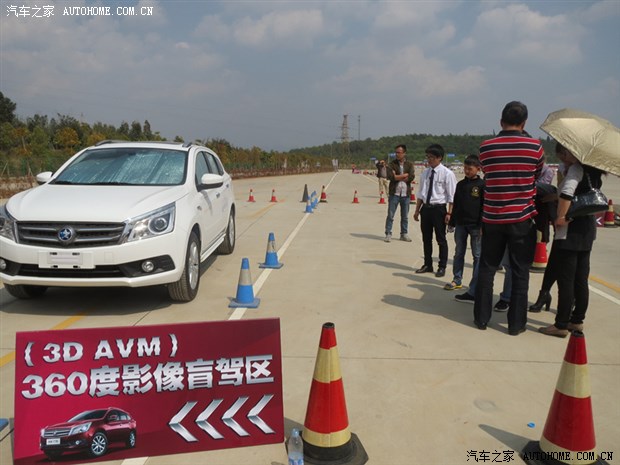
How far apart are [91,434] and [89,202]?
9.62 ft

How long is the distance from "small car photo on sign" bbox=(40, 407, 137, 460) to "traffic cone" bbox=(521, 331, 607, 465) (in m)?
Result: 2.39

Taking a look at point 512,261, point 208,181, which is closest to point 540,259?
point 512,261

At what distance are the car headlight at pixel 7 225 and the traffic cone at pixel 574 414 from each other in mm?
4924

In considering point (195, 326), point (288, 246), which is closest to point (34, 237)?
point (195, 326)

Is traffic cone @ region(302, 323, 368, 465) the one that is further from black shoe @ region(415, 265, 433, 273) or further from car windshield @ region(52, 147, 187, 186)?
black shoe @ region(415, 265, 433, 273)

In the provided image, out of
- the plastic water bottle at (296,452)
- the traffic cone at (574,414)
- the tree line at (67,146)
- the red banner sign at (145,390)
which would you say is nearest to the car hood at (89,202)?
the red banner sign at (145,390)

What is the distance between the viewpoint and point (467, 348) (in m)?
4.48

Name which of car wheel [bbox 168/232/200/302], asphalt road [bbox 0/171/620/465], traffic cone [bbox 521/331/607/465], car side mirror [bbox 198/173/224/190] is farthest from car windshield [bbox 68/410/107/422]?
car side mirror [bbox 198/173/224/190]

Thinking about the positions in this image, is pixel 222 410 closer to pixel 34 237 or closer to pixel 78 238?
pixel 78 238

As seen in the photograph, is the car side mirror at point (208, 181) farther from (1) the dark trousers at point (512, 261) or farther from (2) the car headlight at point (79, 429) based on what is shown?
(2) the car headlight at point (79, 429)

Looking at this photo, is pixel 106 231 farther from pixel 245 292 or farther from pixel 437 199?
pixel 437 199

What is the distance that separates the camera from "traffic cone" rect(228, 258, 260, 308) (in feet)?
18.1

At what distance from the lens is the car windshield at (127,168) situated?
5.91 m

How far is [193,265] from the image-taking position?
5.74 metres
